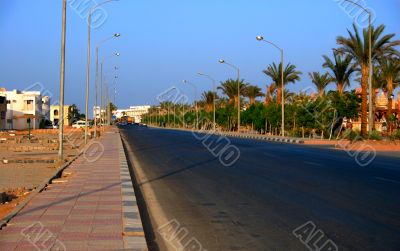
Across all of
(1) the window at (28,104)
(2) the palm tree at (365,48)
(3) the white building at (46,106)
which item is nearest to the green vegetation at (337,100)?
(2) the palm tree at (365,48)

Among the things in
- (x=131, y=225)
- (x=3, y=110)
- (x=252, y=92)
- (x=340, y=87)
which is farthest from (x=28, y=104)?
(x=131, y=225)

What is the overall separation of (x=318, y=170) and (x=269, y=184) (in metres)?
4.56

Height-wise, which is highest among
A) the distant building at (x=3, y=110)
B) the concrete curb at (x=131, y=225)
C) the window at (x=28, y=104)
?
the window at (x=28, y=104)

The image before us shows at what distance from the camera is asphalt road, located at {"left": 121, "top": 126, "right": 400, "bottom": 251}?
27.3ft

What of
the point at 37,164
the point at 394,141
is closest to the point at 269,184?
the point at 37,164

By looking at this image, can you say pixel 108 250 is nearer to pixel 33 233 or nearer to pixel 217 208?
pixel 33 233

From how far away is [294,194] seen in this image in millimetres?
13266

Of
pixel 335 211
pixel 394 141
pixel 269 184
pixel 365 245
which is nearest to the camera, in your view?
pixel 365 245

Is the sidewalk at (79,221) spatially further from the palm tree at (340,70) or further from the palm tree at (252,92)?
the palm tree at (252,92)

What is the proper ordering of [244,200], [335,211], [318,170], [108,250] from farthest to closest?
[318,170] < [244,200] < [335,211] < [108,250]

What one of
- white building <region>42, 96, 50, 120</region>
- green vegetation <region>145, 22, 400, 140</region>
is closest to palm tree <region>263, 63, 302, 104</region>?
green vegetation <region>145, 22, 400, 140</region>

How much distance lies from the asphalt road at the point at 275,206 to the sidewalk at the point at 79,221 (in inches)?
22.4

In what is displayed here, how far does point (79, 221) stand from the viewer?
8.97m

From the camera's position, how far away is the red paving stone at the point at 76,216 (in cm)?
752
